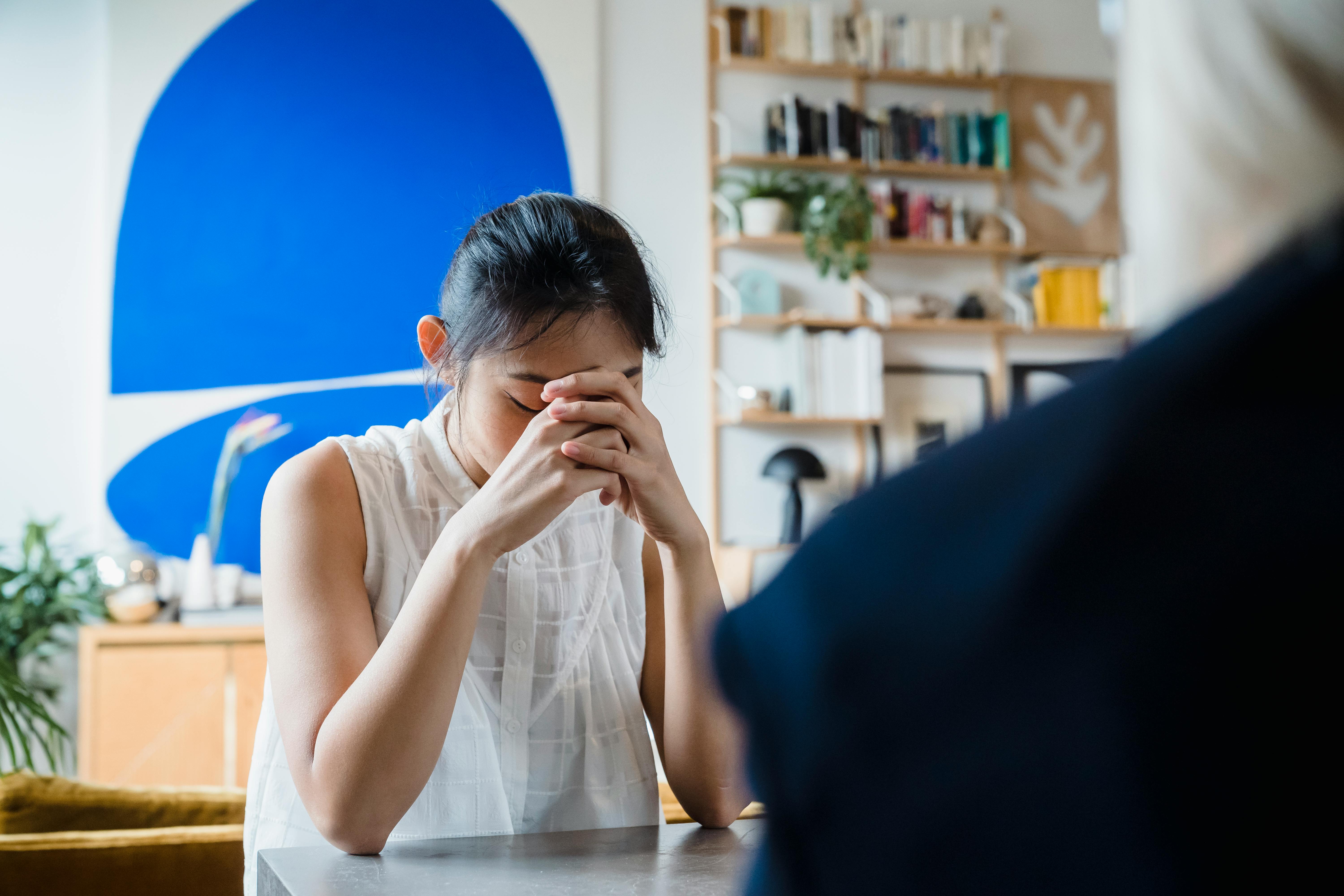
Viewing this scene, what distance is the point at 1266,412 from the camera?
177 mm

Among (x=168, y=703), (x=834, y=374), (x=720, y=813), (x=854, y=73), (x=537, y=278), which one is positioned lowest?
(x=168, y=703)

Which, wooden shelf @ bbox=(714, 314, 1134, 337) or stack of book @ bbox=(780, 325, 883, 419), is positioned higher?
wooden shelf @ bbox=(714, 314, 1134, 337)

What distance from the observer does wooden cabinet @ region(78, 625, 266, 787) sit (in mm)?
2971

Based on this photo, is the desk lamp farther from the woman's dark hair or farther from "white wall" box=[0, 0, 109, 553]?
the woman's dark hair

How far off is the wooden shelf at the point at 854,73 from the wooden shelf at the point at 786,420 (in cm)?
135

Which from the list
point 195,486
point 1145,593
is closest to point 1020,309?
point 195,486

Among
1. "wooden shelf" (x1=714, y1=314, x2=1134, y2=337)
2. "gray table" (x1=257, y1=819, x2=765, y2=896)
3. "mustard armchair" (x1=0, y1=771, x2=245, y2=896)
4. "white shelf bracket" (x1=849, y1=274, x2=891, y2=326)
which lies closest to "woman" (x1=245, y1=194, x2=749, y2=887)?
"gray table" (x1=257, y1=819, x2=765, y2=896)

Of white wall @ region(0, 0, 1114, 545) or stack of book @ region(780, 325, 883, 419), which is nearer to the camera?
white wall @ region(0, 0, 1114, 545)

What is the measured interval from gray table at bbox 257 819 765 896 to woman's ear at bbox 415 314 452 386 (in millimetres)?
587

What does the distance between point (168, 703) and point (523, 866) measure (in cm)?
264

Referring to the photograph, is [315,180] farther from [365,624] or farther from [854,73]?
[365,624]

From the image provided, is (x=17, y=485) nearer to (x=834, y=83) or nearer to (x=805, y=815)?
(x=834, y=83)

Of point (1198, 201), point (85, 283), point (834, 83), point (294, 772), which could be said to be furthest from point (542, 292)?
point (834, 83)

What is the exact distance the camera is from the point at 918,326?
159 inches
